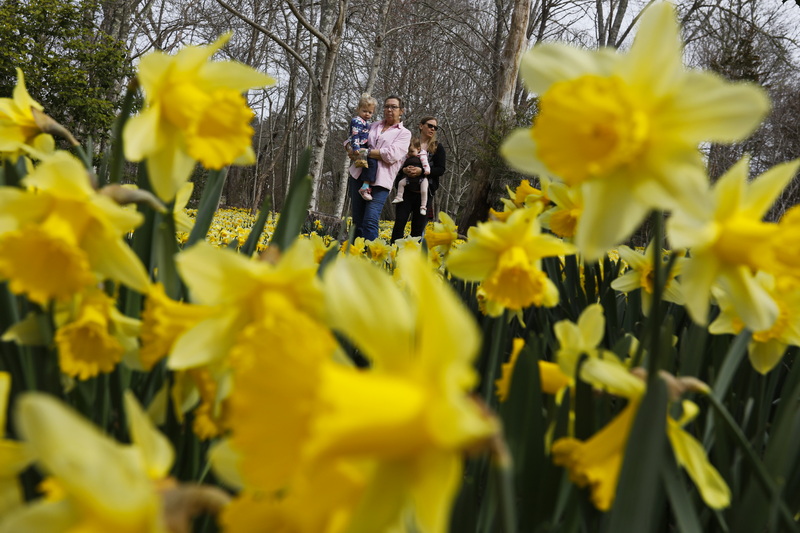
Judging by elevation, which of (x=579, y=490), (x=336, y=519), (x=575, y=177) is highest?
(x=575, y=177)

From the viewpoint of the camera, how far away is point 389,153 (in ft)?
22.7

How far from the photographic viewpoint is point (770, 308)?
812 millimetres

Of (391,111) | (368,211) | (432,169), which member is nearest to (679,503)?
(368,211)

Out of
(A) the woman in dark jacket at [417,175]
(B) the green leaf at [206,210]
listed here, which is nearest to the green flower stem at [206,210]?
(B) the green leaf at [206,210]

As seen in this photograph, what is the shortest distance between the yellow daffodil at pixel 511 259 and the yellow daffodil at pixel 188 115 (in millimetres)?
592

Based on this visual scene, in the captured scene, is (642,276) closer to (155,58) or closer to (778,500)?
(778,500)

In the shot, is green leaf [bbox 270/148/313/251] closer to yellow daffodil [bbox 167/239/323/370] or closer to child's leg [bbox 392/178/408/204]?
yellow daffodil [bbox 167/239/323/370]

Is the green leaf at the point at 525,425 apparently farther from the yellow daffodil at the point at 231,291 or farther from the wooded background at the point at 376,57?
the wooded background at the point at 376,57

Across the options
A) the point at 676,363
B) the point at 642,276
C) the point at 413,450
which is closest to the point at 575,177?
the point at 413,450

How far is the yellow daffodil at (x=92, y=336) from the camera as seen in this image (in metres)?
0.81

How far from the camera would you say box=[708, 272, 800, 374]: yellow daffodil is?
110 cm

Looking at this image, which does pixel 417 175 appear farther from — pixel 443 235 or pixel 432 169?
pixel 443 235

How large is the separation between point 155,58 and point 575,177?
63cm

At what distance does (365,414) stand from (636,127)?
512 mm
